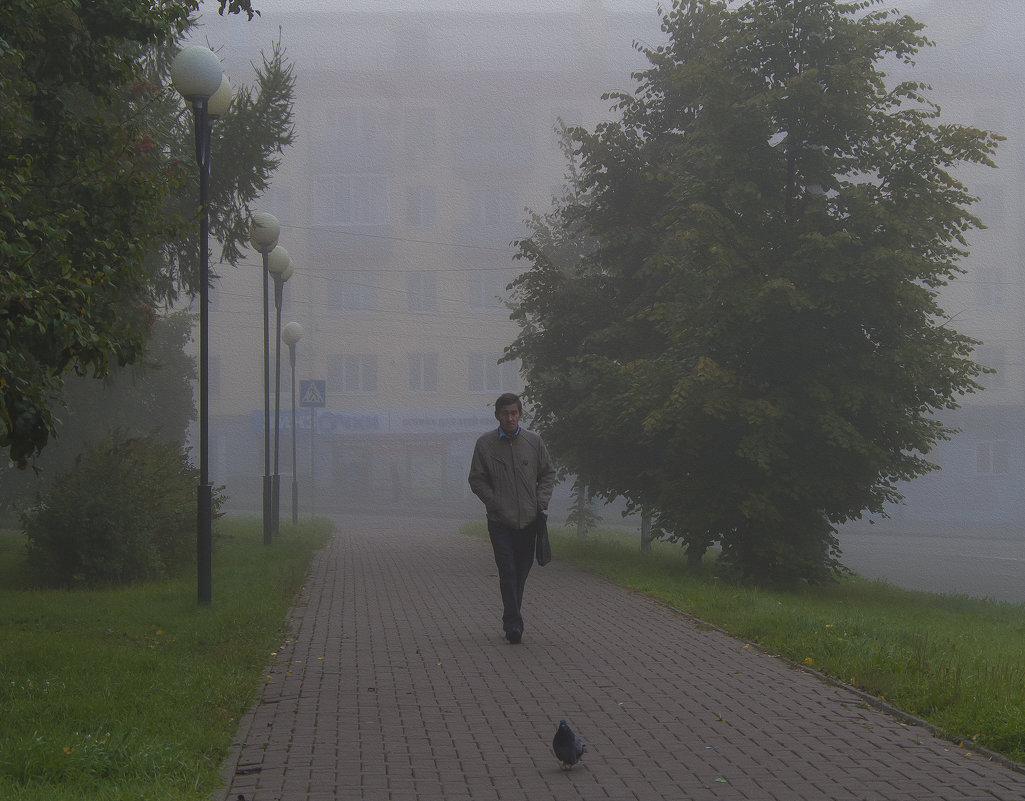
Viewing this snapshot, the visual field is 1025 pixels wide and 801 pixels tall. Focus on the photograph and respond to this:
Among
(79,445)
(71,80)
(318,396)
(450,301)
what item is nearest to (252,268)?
(450,301)

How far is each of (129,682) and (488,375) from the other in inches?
2362

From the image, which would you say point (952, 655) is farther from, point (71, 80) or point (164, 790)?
point (71, 80)

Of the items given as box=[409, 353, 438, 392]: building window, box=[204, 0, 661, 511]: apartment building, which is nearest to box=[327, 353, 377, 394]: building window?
box=[204, 0, 661, 511]: apartment building

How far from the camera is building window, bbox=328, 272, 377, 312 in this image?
6731cm

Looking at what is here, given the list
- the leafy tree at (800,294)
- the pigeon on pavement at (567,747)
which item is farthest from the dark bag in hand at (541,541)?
the leafy tree at (800,294)

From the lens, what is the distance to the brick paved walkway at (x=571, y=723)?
212 inches

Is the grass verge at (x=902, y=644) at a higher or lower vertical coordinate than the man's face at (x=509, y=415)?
lower

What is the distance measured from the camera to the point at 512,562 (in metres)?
9.68

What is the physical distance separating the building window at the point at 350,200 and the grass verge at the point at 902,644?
51306 mm

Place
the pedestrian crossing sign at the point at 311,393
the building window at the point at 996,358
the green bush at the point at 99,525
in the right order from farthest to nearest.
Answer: the building window at the point at 996,358 → the pedestrian crossing sign at the point at 311,393 → the green bush at the point at 99,525

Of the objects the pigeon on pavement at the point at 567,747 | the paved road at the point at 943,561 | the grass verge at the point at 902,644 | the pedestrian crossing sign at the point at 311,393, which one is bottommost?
the paved road at the point at 943,561

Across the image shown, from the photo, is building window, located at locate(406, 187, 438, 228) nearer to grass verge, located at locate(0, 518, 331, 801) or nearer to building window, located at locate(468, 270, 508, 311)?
building window, located at locate(468, 270, 508, 311)

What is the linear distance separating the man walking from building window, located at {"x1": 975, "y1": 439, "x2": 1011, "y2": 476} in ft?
175

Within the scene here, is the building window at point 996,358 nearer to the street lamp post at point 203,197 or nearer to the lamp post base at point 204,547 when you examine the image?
the street lamp post at point 203,197
